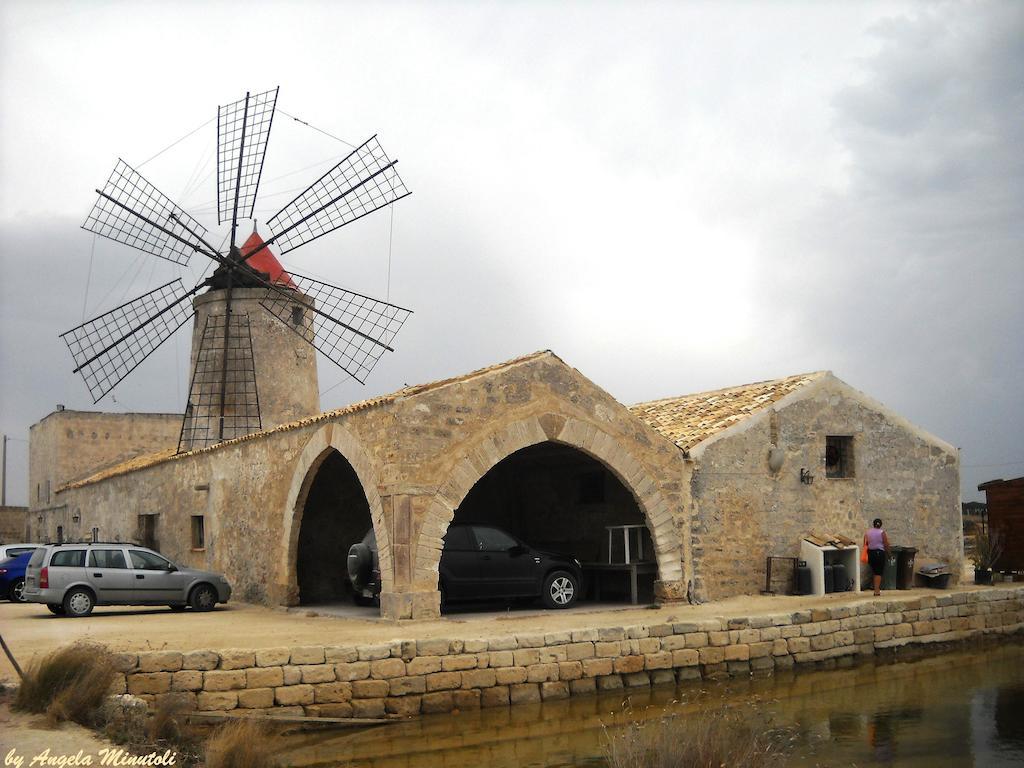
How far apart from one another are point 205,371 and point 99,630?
1148 cm

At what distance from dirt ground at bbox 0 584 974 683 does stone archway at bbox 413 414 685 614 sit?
1.99ft

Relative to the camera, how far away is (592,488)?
59.4 feet

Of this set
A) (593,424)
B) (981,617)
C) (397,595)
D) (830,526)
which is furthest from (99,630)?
(981,617)

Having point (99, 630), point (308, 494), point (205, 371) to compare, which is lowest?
point (99, 630)

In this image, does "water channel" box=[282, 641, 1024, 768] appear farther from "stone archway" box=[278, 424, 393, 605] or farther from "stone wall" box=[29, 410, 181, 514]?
"stone wall" box=[29, 410, 181, 514]

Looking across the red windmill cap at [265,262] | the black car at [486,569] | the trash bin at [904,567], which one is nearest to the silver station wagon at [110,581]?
the black car at [486,569]

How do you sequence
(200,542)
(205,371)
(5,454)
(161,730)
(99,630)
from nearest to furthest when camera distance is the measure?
(161,730) → (99,630) → (200,542) → (205,371) → (5,454)

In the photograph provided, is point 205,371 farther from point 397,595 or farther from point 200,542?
point 397,595

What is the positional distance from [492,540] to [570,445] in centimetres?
171

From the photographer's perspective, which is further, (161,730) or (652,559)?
(652,559)

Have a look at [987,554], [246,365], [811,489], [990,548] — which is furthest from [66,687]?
[990,548]

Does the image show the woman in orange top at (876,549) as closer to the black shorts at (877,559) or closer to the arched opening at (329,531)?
the black shorts at (877,559)

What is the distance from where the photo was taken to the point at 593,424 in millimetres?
14773

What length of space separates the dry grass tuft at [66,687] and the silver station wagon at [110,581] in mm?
6570
